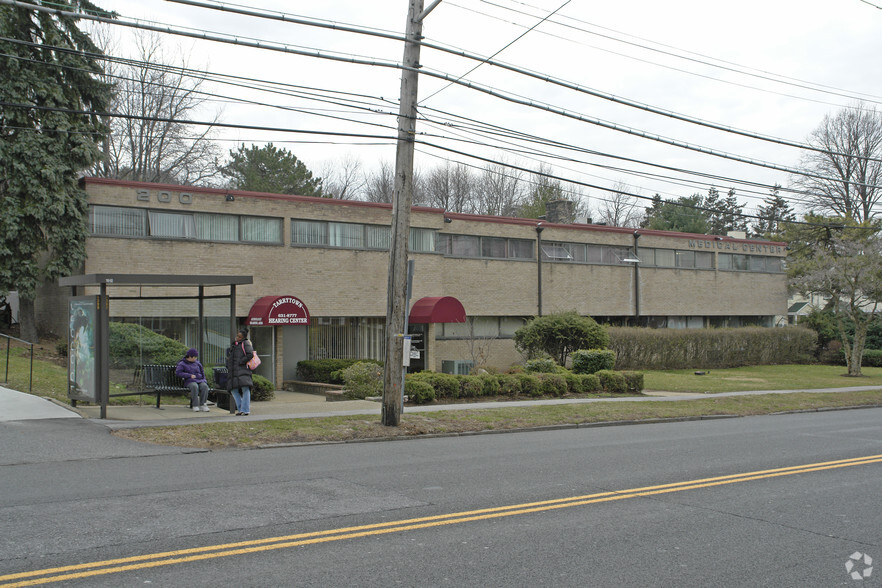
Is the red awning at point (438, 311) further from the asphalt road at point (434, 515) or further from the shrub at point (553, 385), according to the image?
the asphalt road at point (434, 515)

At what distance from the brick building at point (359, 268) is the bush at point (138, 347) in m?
0.89

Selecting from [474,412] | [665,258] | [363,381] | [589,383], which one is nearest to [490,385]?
[363,381]

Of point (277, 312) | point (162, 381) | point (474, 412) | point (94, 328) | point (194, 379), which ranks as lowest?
point (474, 412)

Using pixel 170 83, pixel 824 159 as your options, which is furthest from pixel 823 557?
pixel 824 159

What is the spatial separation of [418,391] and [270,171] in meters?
32.8

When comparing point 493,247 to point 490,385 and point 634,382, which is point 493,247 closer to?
point 634,382

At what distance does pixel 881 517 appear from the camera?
7570mm

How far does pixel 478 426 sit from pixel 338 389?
7.75 m

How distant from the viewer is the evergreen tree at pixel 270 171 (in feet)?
156

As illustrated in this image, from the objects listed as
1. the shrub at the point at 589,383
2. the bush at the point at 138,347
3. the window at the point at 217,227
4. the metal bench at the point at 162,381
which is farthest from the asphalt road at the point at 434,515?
the window at the point at 217,227

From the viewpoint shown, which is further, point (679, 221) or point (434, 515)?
point (679, 221)

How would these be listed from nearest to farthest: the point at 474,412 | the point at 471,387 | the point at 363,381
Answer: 1. the point at 474,412
2. the point at 471,387
3. the point at 363,381

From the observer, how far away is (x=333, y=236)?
25.8m

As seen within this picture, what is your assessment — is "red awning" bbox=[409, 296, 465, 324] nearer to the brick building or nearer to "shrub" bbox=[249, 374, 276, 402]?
the brick building
